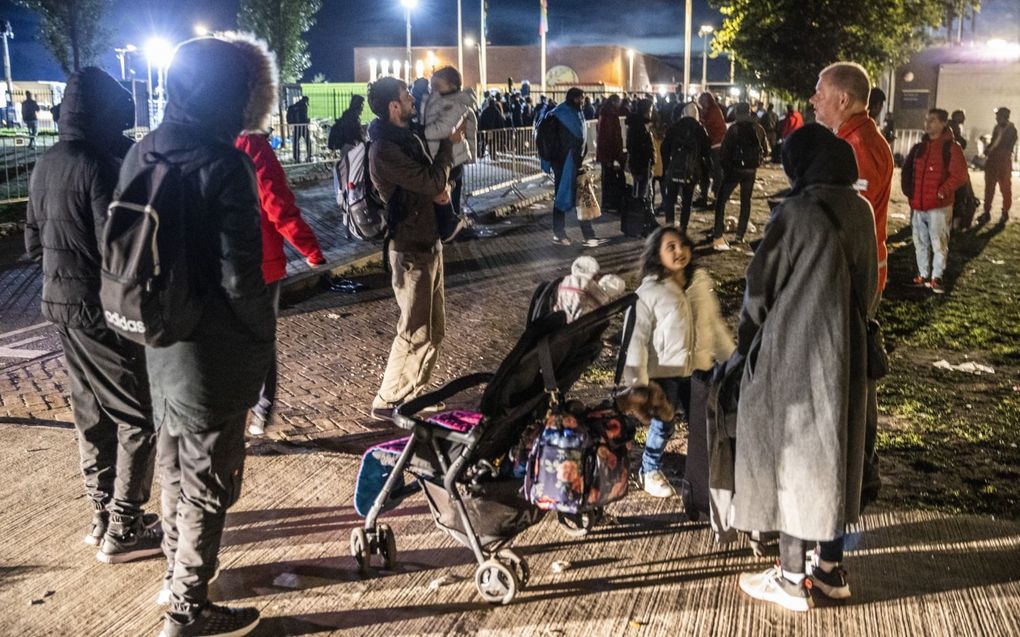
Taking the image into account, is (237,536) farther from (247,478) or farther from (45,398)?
(45,398)

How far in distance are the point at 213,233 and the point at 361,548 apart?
5.12 ft

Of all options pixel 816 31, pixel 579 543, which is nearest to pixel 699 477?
pixel 579 543

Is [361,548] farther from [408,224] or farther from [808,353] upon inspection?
[408,224]

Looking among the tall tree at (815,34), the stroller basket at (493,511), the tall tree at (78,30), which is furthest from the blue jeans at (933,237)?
Answer: the tall tree at (78,30)

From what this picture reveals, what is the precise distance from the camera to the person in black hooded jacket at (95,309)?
4121 mm

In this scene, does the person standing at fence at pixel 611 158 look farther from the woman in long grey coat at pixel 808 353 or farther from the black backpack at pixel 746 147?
the woman in long grey coat at pixel 808 353

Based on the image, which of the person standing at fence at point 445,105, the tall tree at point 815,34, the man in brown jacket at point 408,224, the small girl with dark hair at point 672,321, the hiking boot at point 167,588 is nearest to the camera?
the hiking boot at point 167,588

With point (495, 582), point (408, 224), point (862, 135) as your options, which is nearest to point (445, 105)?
point (408, 224)

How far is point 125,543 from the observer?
432 cm

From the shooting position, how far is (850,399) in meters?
3.63

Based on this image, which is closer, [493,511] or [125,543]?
[493,511]

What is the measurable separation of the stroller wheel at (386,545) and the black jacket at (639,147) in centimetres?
1047

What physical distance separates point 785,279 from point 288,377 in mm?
4608

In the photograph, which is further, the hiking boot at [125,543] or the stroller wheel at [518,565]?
the hiking boot at [125,543]
